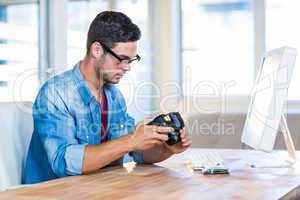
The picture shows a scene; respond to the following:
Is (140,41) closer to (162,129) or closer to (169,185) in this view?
(162,129)

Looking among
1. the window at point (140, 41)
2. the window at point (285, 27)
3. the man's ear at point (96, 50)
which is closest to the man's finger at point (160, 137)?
the man's ear at point (96, 50)

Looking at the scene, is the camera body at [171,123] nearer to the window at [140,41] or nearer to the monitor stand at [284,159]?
the monitor stand at [284,159]

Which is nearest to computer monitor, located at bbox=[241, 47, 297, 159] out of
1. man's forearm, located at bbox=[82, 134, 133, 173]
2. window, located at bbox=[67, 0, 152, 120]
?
man's forearm, located at bbox=[82, 134, 133, 173]

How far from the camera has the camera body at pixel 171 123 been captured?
167 cm

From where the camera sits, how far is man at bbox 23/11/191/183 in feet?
5.35

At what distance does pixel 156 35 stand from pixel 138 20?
8.2 inches

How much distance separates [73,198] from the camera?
1.25 metres

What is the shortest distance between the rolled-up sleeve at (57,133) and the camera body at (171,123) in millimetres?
272

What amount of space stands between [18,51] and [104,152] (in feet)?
6.05

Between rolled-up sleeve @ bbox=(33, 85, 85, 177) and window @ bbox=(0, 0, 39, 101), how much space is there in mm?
1327

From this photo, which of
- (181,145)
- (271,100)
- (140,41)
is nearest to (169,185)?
(181,145)

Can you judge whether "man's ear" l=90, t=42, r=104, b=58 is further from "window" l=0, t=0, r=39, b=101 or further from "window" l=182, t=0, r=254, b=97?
"window" l=182, t=0, r=254, b=97

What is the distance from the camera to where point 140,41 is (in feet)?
13.8

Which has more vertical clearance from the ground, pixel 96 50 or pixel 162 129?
pixel 96 50
